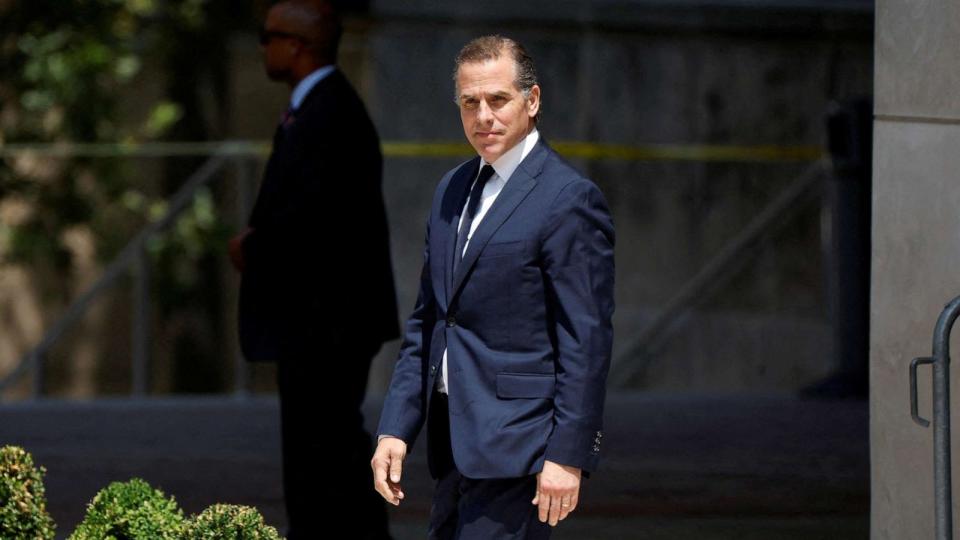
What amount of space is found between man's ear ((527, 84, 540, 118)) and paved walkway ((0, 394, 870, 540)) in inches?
128

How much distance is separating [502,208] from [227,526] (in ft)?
3.13

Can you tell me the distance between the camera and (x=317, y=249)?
23.1ft

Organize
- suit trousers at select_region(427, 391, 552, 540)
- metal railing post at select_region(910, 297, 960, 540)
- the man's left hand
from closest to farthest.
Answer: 1. the man's left hand
2. suit trousers at select_region(427, 391, 552, 540)
3. metal railing post at select_region(910, 297, 960, 540)

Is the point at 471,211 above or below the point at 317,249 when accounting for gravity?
below

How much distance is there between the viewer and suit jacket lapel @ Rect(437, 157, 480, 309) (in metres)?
4.87

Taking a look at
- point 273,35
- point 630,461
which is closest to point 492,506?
point 273,35

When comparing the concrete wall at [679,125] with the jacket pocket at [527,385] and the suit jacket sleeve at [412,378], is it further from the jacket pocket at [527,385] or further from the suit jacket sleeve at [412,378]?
the jacket pocket at [527,385]

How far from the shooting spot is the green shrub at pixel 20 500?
483 cm

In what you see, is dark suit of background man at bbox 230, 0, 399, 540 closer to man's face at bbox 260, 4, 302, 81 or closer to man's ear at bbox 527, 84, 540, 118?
man's face at bbox 260, 4, 302, 81

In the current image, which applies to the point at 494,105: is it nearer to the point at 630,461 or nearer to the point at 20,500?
the point at 20,500

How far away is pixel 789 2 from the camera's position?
14.2 meters

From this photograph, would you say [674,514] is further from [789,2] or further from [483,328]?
[789,2]

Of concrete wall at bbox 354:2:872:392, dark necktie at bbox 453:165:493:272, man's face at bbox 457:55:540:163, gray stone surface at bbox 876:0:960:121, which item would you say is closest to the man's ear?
man's face at bbox 457:55:540:163

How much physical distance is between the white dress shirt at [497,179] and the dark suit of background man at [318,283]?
84.3 inches
